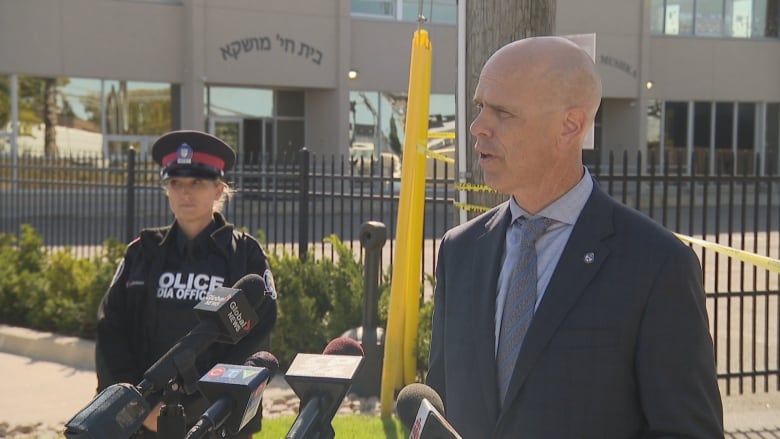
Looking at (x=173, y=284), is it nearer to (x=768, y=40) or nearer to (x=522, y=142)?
(x=522, y=142)

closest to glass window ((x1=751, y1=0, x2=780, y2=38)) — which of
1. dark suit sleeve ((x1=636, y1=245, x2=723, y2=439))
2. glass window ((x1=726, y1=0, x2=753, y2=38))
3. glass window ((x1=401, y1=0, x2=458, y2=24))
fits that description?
glass window ((x1=726, y1=0, x2=753, y2=38))

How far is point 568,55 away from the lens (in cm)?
206

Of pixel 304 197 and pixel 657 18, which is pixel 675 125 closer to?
pixel 657 18

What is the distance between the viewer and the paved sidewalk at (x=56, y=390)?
657 cm

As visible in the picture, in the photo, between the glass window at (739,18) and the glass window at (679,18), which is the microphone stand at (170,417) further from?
the glass window at (739,18)

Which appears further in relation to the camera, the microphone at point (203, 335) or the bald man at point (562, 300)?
the microphone at point (203, 335)

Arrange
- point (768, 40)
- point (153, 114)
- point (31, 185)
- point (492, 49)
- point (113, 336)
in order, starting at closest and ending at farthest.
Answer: point (113, 336)
point (492, 49)
point (31, 185)
point (153, 114)
point (768, 40)

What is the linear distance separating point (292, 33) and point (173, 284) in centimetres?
2593

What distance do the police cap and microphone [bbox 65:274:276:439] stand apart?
1241 mm

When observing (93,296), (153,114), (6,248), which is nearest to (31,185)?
(6,248)

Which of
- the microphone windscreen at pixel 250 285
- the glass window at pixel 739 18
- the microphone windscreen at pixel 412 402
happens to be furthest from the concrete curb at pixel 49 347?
the glass window at pixel 739 18

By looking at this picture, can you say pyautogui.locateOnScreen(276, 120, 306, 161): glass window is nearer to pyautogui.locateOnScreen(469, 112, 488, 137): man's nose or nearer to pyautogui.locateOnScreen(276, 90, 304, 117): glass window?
pyautogui.locateOnScreen(276, 90, 304, 117): glass window

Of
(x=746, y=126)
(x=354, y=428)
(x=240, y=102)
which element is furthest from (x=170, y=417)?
(x=746, y=126)

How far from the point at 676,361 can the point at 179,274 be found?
7.62ft
